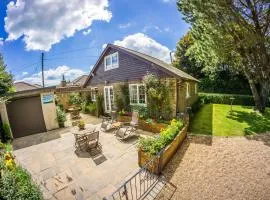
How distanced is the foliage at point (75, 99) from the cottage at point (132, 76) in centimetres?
382

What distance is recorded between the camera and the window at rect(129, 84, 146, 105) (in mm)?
12023

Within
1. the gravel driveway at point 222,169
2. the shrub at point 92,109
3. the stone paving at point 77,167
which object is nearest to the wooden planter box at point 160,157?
the gravel driveway at point 222,169

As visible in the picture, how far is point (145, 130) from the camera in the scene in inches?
397

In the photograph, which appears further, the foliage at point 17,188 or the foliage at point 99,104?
the foliage at point 99,104

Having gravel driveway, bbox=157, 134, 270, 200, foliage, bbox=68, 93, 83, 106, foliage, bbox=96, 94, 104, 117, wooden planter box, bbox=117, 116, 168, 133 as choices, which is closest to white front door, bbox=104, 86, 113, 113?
foliage, bbox=96, 94, 104, 117

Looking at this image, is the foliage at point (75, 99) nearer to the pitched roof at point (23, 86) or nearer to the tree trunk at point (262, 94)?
the pitched roof at point (23, 86)

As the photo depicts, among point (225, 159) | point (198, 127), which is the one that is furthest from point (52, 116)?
point (225, 159)

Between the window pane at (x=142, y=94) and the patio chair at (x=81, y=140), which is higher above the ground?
the window pane at (x=142, y=94)

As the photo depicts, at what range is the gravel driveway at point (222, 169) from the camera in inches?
181

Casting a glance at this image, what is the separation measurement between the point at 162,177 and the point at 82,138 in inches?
164

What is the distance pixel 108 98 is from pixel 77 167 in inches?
374

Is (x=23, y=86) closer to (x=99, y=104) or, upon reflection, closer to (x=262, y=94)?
Result: (x=99, y=104)

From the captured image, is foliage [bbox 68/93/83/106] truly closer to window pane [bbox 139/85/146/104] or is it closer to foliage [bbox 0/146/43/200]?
window pane [bbox 139/85/146/104]

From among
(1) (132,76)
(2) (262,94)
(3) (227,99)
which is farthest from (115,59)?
(3) (227,99)
